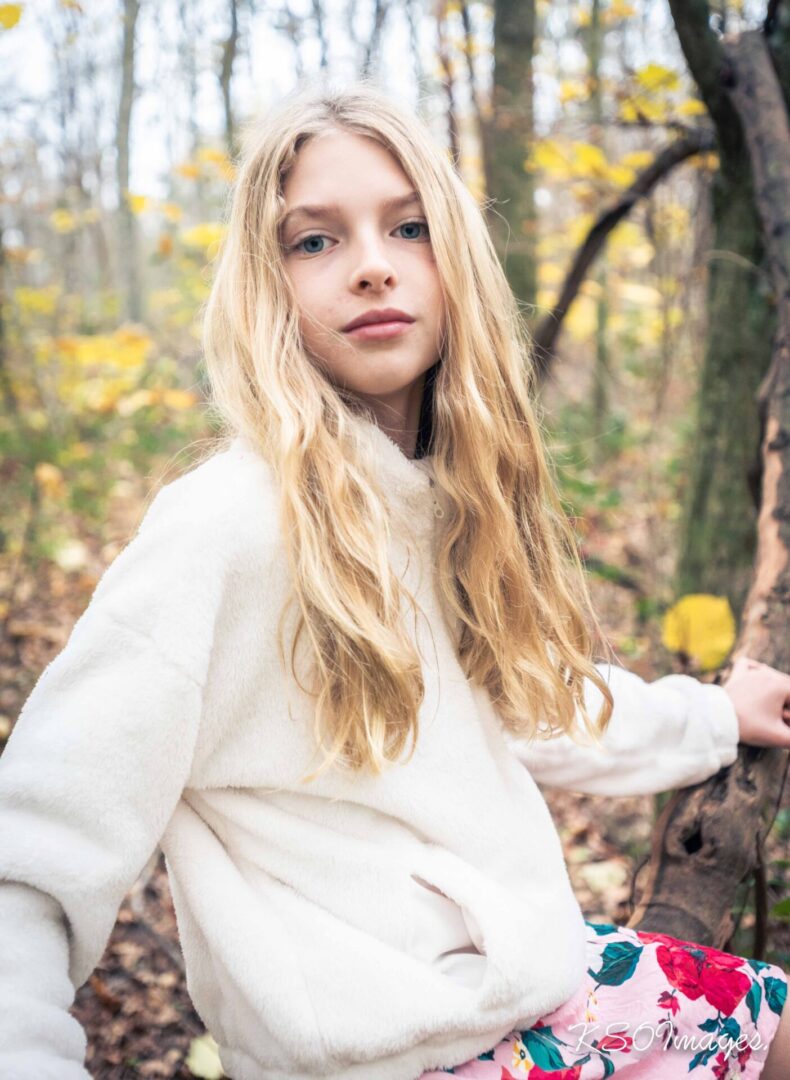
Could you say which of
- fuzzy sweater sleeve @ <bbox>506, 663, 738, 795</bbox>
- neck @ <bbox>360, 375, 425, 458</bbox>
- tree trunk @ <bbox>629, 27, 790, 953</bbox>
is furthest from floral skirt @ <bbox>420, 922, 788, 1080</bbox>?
neck @ <bbox>360, 375, 425, 458</bbox>

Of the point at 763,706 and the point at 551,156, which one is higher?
the point at 551,156

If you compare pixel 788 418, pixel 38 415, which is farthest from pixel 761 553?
pixel 38 415

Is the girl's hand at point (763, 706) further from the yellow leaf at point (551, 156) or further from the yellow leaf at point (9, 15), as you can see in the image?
the yellow leaf at point (551, 156)

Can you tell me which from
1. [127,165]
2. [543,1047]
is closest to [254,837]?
[543,1047]

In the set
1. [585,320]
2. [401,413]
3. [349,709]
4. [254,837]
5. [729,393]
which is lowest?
[254,837]

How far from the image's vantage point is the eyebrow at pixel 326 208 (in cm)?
126

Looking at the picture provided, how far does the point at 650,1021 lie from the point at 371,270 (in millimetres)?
1195

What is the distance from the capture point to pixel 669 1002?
4.15ft

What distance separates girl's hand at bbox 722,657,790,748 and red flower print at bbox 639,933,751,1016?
0.45 metres

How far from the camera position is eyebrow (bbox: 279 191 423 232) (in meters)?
1.26

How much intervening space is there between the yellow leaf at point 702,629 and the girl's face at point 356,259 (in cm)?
152

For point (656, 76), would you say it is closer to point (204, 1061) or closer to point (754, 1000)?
point (754, 1000)

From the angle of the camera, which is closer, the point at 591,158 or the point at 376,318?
the point at 376,318

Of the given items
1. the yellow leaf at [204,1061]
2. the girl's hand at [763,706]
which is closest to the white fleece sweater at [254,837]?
the girl's hand at [763,706]
